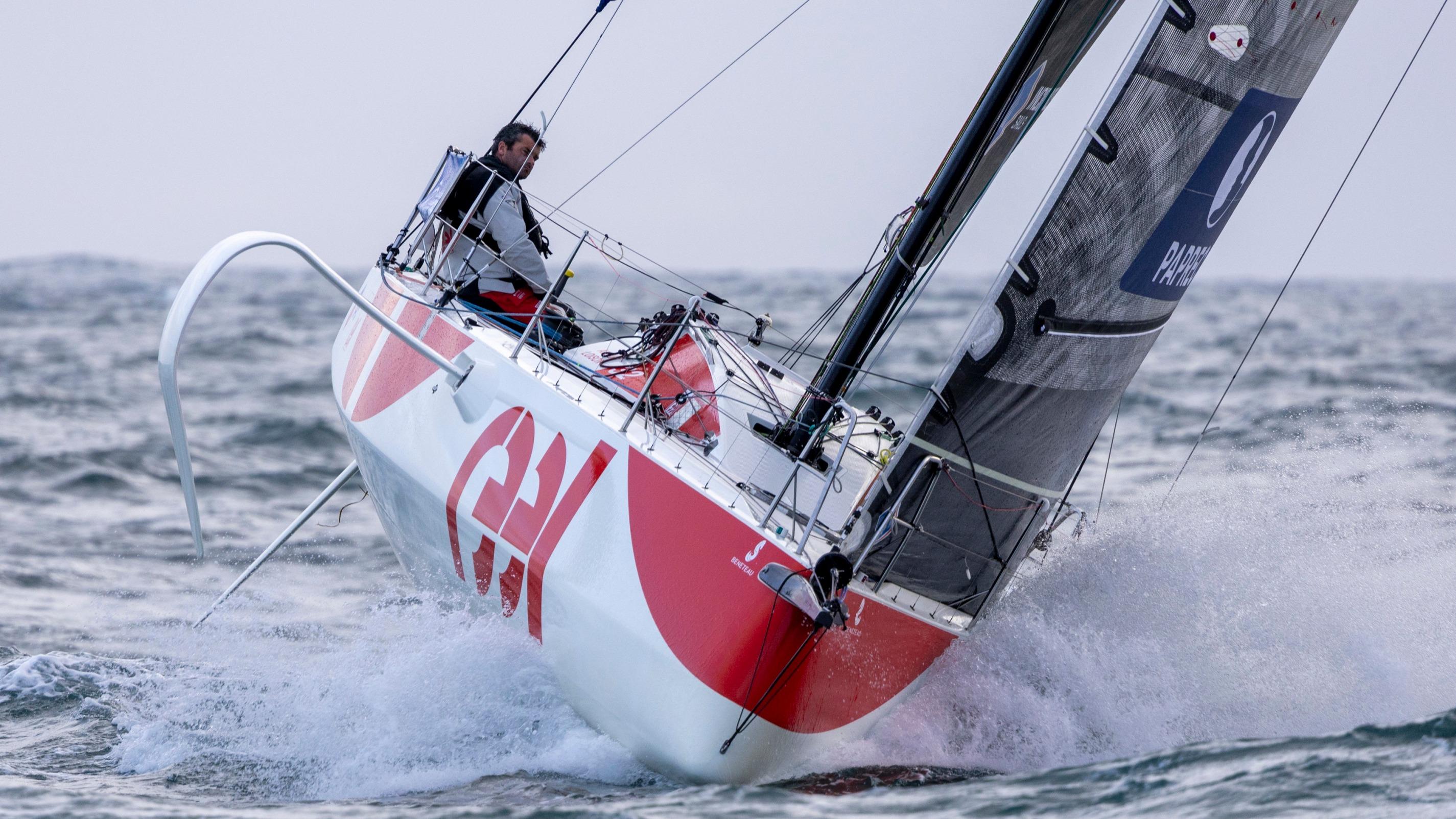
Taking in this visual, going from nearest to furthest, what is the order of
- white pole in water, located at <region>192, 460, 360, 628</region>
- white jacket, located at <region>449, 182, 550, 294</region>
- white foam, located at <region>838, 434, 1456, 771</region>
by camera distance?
white foam, located at <region>838, 434, 1456, 771</region> → white jacket, located at <region>449, 182, 550, 294</region> → white pole in water, located at <region>192, 460, 360, 628</region>

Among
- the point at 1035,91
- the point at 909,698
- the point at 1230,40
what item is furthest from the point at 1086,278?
the point at 909,698

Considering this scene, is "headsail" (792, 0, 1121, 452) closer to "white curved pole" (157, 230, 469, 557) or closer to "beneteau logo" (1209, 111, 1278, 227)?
"beneteau logo" (1209, 111, 1278, 227)

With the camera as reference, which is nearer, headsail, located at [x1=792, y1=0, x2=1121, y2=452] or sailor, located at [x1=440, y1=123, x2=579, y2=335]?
headsail, located at [x1=792, y1=0, x2=1121, y2=452]

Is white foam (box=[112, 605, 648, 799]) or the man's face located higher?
the man's face

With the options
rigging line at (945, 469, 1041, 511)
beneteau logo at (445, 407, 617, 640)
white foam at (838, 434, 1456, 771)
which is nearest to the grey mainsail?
rigging line at (945, 469, 1041, 511)

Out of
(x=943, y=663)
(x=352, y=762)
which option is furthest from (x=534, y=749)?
(x=943, y=663)

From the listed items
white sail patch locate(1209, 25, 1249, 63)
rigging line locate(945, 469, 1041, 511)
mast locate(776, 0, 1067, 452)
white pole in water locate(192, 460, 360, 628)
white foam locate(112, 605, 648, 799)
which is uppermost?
white sail patch locate(1209, 25, 1249, 63)

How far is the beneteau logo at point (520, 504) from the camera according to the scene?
10.9ft

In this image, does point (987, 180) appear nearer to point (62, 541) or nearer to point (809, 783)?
point (809, 783)

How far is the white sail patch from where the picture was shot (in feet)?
10.5

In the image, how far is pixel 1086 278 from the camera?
3.25 meters

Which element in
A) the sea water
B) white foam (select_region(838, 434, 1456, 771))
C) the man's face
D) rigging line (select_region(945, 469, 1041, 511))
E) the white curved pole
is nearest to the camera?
the sea water

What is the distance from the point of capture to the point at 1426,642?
3.83 m

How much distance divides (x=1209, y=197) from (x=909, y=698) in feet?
5.04
